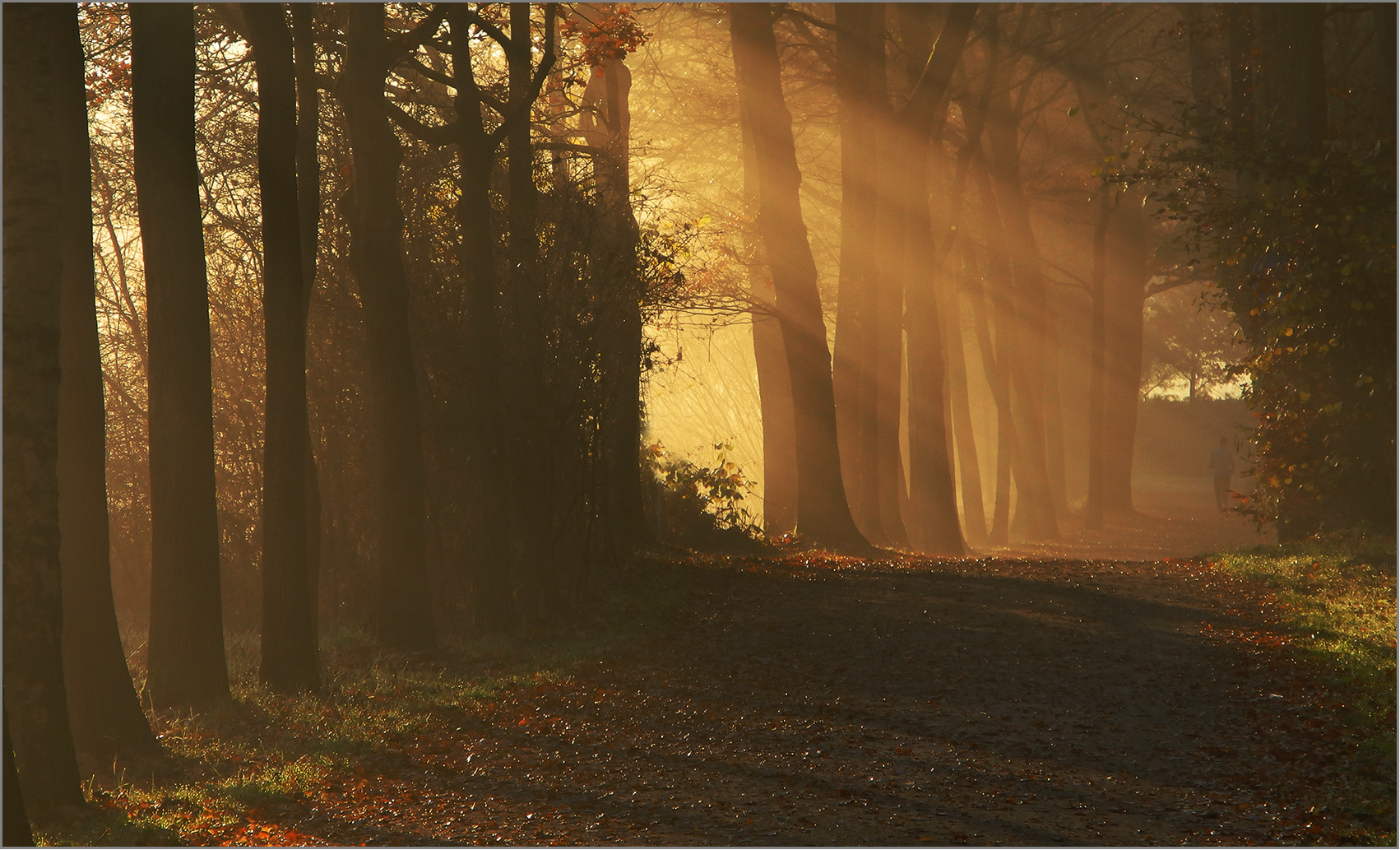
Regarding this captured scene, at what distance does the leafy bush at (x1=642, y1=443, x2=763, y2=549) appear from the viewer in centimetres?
1830

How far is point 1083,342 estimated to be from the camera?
37438 mm

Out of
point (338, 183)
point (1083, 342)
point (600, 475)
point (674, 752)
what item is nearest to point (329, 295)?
point (338, 183)

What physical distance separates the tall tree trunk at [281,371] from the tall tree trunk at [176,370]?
56 cm

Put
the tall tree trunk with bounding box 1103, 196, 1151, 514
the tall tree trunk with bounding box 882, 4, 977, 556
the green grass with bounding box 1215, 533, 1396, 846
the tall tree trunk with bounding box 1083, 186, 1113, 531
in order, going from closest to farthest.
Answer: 1. the green grass with bounding box 1215, 533, 1396, 846
2. the tall tree trunk with bounding box 882, 4, 977, 556
3. the tall tree trunk with bounding box 1083, 186, 1113, 531
4. the tall tree trunk with bounding box 1103, 196, 1151, 514

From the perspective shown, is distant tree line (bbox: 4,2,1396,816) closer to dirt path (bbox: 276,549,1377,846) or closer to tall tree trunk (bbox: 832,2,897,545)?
tall tree trunk (bbox: 832,2,897,545)

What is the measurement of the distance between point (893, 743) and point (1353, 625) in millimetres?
5134

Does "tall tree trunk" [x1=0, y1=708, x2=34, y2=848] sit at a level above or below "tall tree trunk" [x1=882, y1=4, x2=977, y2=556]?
below

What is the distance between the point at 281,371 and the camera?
9258 mm

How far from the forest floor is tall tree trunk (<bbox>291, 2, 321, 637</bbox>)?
1.27m

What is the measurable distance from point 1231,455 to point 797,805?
26.8m

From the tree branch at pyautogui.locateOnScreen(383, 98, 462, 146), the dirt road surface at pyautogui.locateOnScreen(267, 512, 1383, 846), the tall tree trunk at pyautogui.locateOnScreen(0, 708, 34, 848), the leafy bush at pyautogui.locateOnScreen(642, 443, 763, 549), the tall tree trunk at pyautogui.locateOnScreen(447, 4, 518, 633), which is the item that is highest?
the tree branch at pyautogui.locateOnScreen(383, 98, 462, 146)

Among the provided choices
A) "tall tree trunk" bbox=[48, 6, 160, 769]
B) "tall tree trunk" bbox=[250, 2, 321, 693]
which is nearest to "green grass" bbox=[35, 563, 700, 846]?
"tall tree trunk" bbox=[48, 6, 160, 769]

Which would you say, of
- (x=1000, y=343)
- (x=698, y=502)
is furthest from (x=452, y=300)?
(x=1000, y=343)

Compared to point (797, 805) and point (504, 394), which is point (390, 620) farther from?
point (797, 805)
